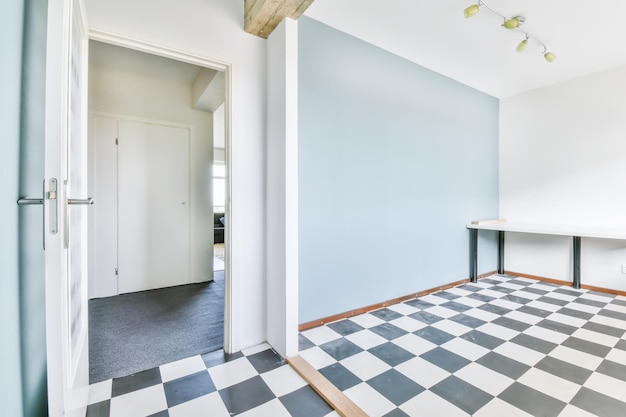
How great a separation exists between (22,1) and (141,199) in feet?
9.64

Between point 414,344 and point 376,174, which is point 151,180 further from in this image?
point 414,344

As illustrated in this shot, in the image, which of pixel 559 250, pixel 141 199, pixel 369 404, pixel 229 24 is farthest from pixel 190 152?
pixel 559 250

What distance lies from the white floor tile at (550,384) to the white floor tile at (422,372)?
18.6 inches

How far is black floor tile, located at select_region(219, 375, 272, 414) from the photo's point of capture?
5.12ft

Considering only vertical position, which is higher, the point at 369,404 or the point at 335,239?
the point at 335,239

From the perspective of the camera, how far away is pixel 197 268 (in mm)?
4016

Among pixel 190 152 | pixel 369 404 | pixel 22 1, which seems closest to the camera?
pixel 22 1

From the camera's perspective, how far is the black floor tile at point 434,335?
2262mm

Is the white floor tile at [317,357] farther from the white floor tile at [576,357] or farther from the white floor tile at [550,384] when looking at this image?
the white floor tile at [576,357]

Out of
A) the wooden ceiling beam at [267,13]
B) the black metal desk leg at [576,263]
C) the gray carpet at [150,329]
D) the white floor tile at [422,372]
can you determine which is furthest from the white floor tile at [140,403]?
the black metal desk leg at [576,263]

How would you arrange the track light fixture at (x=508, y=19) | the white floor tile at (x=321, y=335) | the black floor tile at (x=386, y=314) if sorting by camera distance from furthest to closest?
the black floor tile at (x=386, y=314)
the white floor tile at (x=321, y=335)
the track light fixture at (x=508, y=19)

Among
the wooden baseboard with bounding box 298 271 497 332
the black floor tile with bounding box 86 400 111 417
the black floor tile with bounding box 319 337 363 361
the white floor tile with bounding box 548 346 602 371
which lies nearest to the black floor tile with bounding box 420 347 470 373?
the black floor tile with bounding box 319 337 363 361

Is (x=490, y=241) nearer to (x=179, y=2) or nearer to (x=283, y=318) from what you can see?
(x=283, y=318)

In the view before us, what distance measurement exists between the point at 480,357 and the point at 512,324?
2.63 feet
